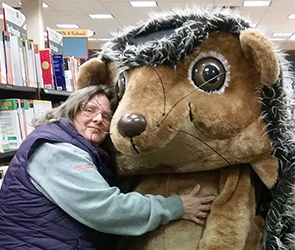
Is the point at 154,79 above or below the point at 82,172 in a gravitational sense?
above

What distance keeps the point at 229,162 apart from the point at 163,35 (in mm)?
401

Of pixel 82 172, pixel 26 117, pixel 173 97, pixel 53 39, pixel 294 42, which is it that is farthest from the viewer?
pixel 294 42

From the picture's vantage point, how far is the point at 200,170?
3.63ft

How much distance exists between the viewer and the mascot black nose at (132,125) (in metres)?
0.90

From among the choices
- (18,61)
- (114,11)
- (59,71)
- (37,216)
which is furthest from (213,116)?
(114,11)

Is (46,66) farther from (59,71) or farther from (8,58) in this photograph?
(8,58)

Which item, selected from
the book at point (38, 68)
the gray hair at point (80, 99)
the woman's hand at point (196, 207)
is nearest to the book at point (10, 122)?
the book at point (38, 68)

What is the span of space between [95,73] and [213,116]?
505 mm

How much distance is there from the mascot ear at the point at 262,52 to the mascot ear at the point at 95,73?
0.48 meters

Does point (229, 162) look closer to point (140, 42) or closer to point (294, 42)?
point (140, 42)

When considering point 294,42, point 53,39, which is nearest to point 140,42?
point 53,39

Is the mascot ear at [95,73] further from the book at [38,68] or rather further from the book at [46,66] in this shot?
the book at [46,66]

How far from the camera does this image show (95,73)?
131 cm

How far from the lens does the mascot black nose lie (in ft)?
2.96
